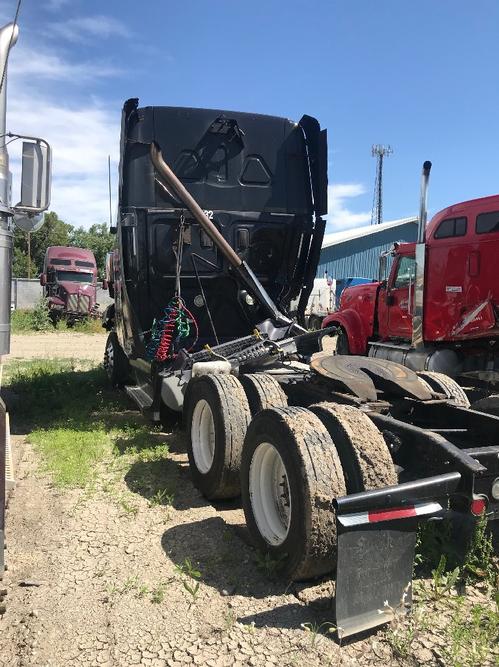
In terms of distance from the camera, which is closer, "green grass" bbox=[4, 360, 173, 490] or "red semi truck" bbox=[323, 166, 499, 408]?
"green grass" bbox=[4, 360, 173, 490]

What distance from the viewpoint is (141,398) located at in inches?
264

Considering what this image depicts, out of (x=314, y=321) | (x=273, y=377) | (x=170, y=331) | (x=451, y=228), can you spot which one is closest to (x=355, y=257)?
(x=314, y=321)

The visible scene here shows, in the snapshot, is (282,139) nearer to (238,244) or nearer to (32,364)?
(238,244)

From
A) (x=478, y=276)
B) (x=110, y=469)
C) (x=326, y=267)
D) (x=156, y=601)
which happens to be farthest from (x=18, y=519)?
(x=326, y=267)

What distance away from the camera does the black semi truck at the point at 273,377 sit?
281 centimetres

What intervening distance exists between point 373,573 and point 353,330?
8.49 m

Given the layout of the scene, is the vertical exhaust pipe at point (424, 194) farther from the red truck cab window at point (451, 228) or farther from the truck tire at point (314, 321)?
the truck tire at point (314, 321)

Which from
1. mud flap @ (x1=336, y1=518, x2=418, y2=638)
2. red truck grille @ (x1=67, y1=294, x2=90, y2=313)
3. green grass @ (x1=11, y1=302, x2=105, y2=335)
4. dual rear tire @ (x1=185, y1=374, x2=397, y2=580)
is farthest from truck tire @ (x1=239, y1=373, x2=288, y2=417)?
red truck grille @ (x1=67, y1=294, x2=90, y2=313)

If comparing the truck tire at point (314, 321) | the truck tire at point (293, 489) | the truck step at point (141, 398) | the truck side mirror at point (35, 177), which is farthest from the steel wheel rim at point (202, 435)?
the truck tire at point (314, 321)

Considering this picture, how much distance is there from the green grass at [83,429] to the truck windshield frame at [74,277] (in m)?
15.7

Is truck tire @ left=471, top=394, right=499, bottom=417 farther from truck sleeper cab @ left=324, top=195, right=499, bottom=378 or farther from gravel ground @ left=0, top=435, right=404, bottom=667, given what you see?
truck sleeper cab @ left=324, top=195, right=499, bottom=378

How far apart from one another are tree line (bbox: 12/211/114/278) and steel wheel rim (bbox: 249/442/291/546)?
4975 centimetres

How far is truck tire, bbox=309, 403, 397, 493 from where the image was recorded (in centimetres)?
297

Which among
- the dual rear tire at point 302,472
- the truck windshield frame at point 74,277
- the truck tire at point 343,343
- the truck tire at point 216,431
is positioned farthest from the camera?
the truck windshield frame at point 74,277
